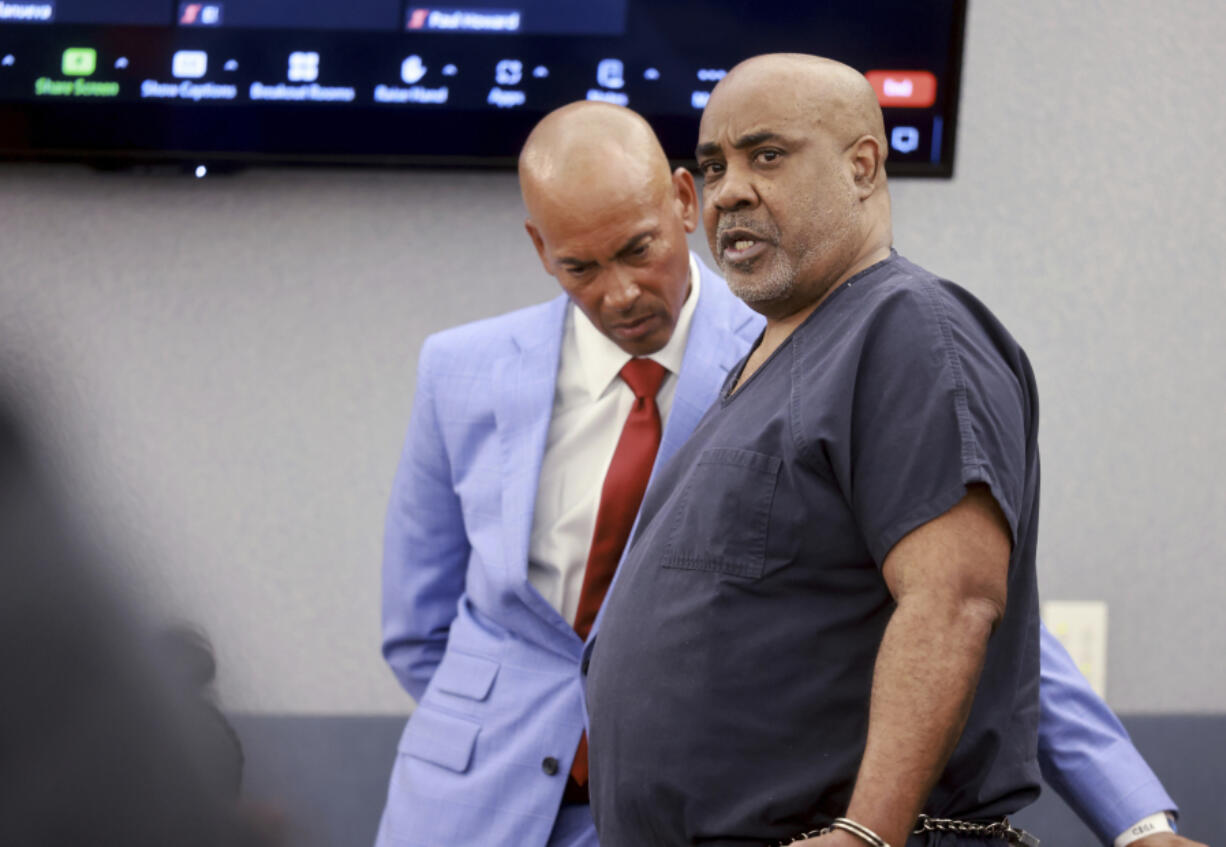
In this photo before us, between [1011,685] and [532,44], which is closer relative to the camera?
[1011,685]

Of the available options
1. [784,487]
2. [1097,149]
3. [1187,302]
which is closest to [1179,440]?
[1187,302]

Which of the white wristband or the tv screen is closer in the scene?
the white wristband

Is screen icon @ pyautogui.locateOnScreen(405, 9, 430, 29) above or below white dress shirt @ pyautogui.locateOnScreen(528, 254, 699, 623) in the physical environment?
→ above

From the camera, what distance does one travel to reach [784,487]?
98 cm

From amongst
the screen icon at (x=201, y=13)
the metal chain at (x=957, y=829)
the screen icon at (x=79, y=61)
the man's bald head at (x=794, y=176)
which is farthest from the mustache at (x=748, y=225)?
the screen icon at (x=79, y=61)

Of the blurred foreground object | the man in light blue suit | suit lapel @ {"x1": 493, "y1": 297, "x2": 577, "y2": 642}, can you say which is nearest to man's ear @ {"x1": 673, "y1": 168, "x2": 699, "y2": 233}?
the man in light blue suit

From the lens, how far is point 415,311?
6.71 feet

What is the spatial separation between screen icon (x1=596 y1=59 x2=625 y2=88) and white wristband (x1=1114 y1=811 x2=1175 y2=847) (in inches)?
47.1

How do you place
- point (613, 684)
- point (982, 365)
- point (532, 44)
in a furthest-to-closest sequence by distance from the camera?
point (532, 44), point (613, 684), point (982, 365)

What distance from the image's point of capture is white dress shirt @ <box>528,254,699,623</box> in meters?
1.50

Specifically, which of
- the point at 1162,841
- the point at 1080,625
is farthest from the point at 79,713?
the point at 1080,625

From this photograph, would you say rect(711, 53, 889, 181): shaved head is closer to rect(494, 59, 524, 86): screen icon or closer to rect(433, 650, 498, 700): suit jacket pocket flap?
rect(433, 650, 498, 700): suit jacket pocket flap

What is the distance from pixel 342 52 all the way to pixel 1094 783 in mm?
1384

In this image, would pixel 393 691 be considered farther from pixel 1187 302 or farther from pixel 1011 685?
pixel 1187 302
